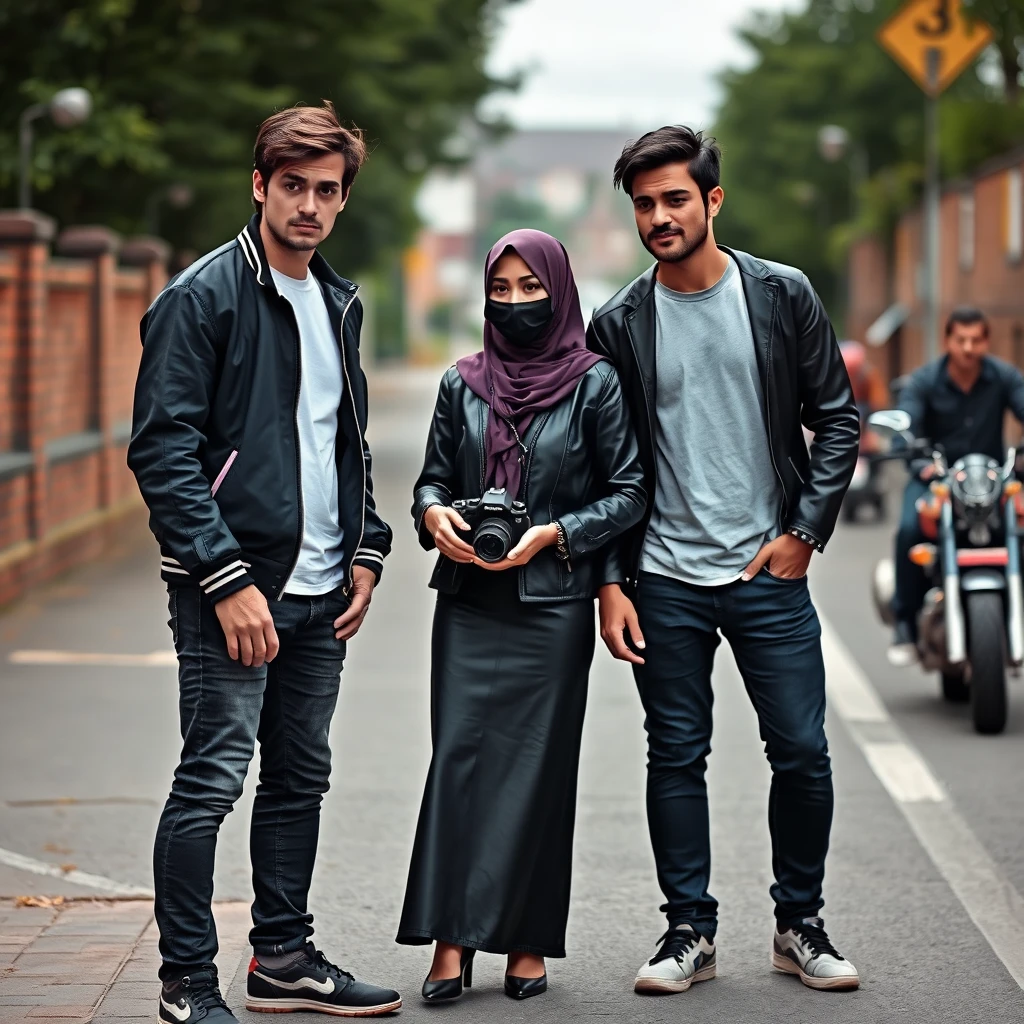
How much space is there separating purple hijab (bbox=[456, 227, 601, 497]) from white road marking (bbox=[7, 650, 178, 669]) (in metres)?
5.68

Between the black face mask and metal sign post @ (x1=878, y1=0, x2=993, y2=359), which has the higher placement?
metal sign post @ (x1=878, y1=0, x2=993, y2=359)

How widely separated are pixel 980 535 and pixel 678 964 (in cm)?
A: 424

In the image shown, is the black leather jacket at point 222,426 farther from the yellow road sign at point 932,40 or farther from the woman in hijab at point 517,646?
the yellow road sign at point 932,40

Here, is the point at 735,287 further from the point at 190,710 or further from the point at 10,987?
the point at 10,987

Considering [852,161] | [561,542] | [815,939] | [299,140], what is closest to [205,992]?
[561,542]

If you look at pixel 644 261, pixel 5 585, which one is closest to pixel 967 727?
pixel 5 585

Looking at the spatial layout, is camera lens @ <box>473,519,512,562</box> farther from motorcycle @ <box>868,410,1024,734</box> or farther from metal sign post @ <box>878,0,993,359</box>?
metal sign post @ <box>878,0,993,359</box>

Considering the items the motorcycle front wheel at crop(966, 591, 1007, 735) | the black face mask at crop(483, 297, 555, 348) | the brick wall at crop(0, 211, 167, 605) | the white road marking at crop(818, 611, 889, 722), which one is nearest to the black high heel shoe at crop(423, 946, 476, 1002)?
the black face mask at crop(483, 297, 555, 348)

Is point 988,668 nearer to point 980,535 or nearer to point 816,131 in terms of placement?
point 980,535

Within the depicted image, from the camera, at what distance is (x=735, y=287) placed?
193 inches

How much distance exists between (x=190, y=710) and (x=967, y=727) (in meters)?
4.93

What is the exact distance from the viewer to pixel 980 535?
8.66 metres

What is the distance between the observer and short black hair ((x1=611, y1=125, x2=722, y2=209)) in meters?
4.72

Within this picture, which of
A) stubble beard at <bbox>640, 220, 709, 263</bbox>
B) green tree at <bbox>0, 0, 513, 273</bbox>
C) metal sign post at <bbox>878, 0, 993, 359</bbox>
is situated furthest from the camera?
green tree at <bbox>0, 0, 513, 273</bbox>
